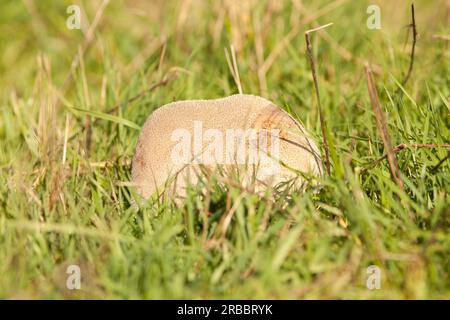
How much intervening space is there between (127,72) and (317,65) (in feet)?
2.68

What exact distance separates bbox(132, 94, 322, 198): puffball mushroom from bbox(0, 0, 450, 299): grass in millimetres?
59

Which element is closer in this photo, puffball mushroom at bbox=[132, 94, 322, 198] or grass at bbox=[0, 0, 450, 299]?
grass at bbox=[0, 0, 450, 299]

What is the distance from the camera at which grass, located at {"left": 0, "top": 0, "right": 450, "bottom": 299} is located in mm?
1547

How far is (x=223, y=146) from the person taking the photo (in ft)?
6.05

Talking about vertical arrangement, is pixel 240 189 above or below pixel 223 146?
below

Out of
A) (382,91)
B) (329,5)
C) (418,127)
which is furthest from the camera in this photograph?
(329,5)

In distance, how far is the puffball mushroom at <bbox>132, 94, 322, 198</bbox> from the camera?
183 centimetres

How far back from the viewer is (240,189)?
1706mm

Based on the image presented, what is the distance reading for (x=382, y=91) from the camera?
245cm

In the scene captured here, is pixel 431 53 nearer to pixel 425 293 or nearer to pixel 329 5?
pixel 329 5

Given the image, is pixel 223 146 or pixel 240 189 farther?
pixel 223 146

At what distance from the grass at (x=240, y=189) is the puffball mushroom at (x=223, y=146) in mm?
59

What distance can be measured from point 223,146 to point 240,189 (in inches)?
7.0

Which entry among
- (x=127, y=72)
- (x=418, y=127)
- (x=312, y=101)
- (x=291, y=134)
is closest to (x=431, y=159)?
(x=418, y=127)
